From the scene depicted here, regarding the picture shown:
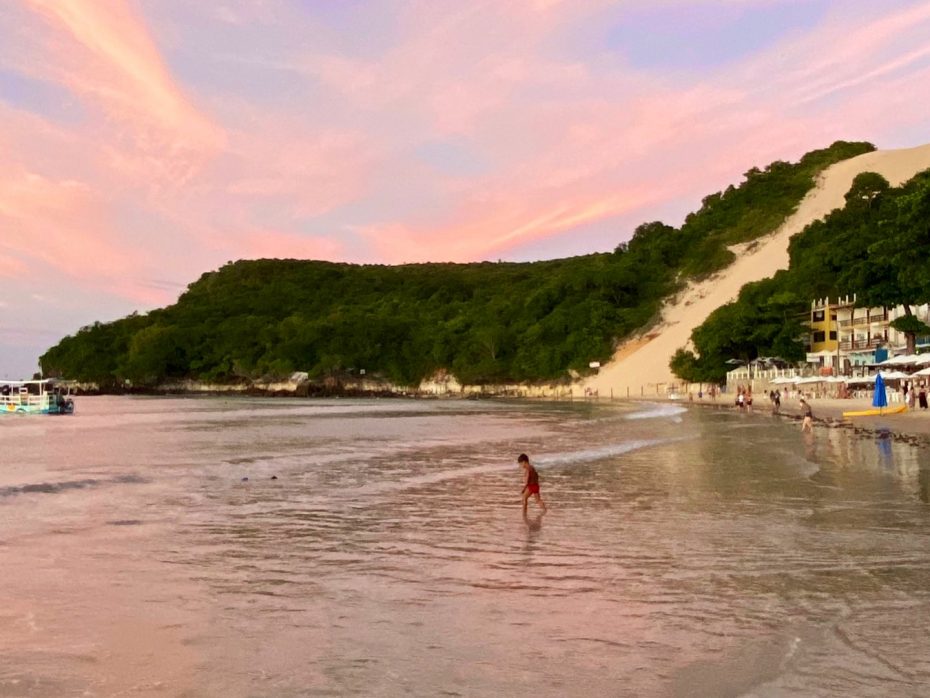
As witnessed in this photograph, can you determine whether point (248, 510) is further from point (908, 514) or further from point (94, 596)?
point (908, 514)

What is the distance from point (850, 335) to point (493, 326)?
7556cm

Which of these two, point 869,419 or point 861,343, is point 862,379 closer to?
point 869,419

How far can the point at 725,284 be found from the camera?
13688 cm

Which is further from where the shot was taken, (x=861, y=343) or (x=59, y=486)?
(x=861, y=343)

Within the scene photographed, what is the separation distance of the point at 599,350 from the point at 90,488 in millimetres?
115725

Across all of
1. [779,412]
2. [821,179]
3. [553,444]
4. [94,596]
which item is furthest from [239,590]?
[821,179]

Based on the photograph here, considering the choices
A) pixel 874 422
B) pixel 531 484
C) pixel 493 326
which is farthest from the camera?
pixel 493 326

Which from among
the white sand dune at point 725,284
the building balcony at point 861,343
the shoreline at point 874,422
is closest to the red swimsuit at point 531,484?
the shoreline at point 874,422

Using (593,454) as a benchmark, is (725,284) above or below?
above

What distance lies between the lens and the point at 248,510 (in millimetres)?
14562

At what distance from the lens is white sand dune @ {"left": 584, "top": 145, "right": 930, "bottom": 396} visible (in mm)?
119938

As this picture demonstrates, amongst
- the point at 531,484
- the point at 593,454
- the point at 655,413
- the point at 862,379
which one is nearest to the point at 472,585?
the point at 531,484

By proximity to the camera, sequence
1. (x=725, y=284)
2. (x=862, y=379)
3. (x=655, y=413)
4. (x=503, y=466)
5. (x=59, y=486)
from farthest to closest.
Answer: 1. (x=725, y=284)
2. (x=655, y=413)
3. (x=862, y=379)
4. (x=503, y=466)
5. (x=59, y=486)

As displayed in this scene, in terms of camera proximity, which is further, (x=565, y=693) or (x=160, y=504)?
(x=160, y=504)
